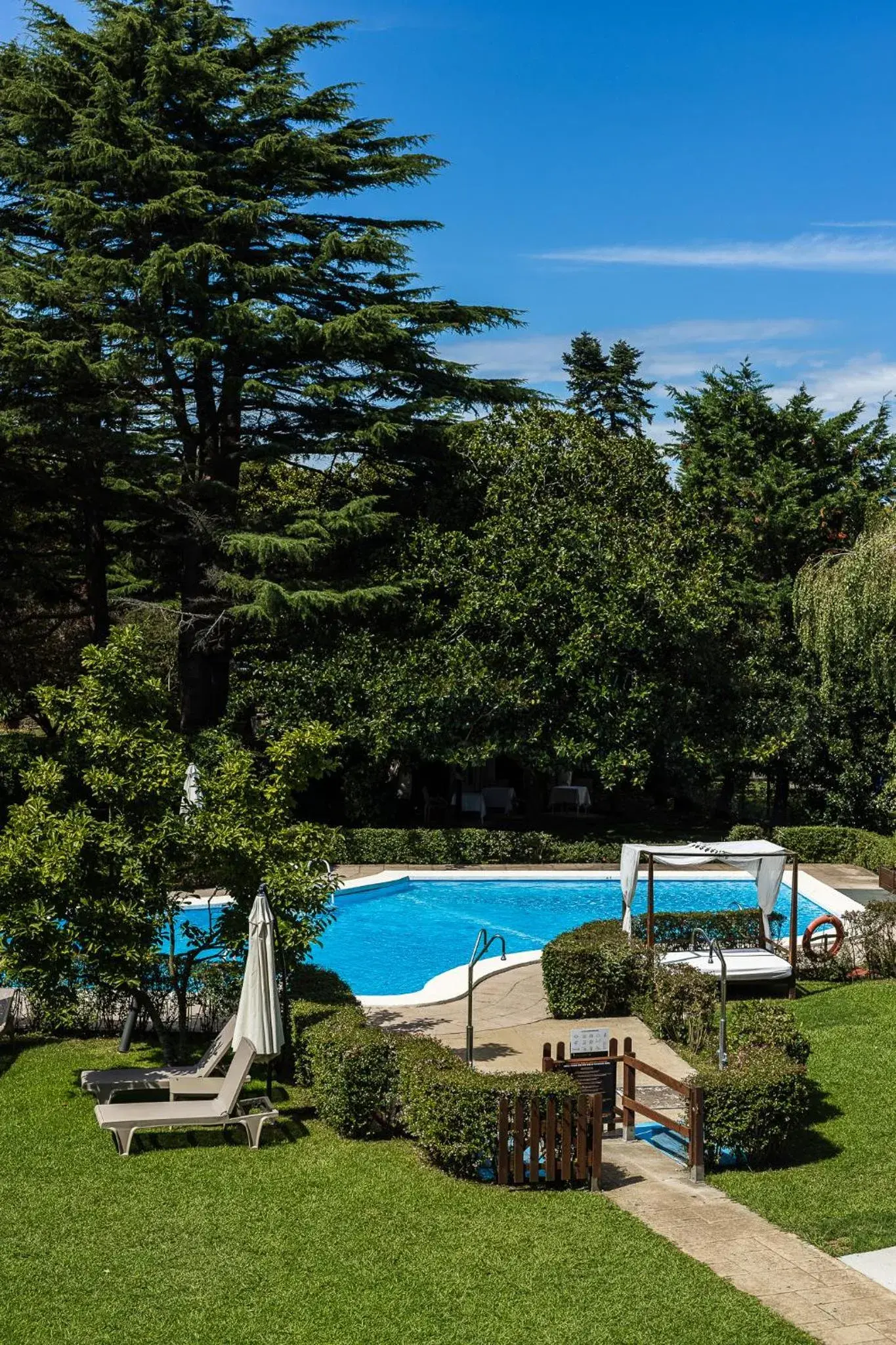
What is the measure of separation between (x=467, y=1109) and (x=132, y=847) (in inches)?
183

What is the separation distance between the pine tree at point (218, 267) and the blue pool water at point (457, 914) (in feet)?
23.2

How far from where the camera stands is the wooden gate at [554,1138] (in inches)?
414

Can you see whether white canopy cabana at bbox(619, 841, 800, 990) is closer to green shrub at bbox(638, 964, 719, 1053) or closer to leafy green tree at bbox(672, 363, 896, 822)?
green shrub at bbox(638, 964, 719, 1053)

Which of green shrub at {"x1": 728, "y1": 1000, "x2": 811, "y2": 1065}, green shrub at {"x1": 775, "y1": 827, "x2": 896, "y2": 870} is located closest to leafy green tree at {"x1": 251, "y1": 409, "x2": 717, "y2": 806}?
green shrub at {"x1": 775, "y1": 827, "x2": 896, "y2": 870}

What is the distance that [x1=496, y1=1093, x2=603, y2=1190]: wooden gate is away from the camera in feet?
34.5

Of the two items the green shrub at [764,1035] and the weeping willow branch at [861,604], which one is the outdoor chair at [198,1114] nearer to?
the green shrub at [764,1035]

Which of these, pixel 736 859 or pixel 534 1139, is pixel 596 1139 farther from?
pixel 736 859

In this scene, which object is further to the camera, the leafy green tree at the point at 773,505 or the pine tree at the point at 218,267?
the leafy green tree at the point at 773,505

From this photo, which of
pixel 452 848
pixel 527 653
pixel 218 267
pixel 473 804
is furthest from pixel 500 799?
pixel 218 267

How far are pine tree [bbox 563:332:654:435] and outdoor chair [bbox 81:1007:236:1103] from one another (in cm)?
4339

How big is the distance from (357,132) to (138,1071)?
2462 centimetres

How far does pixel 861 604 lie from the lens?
26.1 m

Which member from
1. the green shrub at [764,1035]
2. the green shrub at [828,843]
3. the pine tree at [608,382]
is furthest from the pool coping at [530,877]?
the pine tree at [608,382]

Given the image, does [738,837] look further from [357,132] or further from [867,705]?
[357,132]
